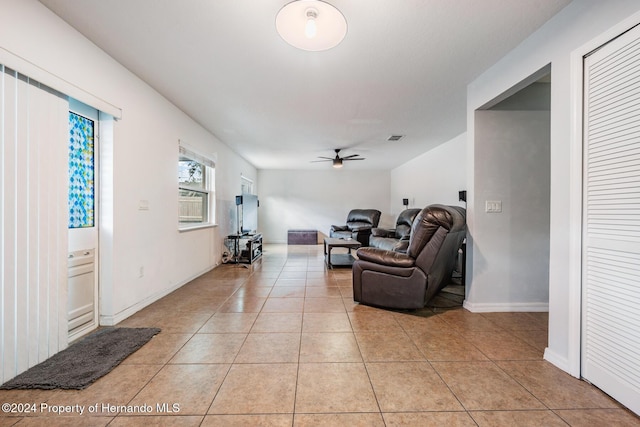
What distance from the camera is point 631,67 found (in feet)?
4.69

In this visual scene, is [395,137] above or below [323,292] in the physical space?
above

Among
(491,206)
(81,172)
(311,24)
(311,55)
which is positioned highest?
(311,55)

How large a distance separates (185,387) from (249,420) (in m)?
0.52

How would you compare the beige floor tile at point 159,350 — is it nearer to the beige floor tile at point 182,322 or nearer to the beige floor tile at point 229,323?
the beige floor tile at point 182,322

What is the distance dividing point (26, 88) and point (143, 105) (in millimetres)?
1216

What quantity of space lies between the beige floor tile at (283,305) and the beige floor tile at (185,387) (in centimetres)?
105

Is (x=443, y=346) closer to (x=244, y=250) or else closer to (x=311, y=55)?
(x=311, y=55)

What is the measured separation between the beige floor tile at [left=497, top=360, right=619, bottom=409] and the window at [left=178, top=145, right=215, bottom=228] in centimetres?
397

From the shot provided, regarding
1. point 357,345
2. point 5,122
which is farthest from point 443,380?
point 5,122

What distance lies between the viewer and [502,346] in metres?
2.09

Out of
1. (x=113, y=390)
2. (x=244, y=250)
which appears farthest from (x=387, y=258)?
(x=244, y=250)

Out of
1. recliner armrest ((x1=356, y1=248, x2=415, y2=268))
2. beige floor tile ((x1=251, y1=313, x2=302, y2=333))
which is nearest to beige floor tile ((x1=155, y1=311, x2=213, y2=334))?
beige floor tile ((x1=251, y1=313, x2=302, y2=333))

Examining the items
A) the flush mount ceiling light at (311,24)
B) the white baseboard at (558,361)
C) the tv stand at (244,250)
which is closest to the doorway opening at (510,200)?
the white baseboard at (558,361)

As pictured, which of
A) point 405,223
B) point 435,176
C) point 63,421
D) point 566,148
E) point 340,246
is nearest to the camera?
point 63,421
